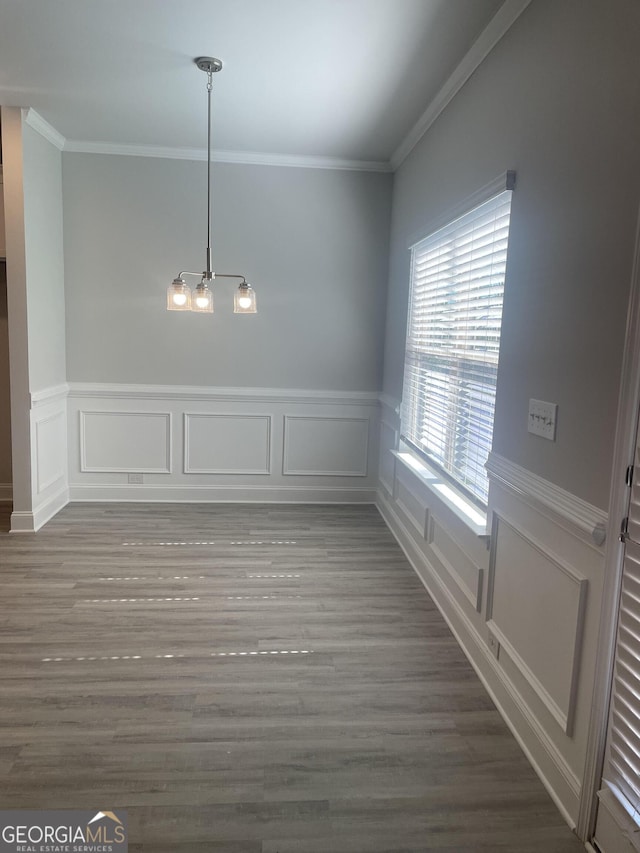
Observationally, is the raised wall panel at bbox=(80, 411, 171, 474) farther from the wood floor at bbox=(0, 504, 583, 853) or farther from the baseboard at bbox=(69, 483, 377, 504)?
the wood floor at bbox=(0, 504, 583, 853)

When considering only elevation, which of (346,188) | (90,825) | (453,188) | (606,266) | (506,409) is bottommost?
(90,825)

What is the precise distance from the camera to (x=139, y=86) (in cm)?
344

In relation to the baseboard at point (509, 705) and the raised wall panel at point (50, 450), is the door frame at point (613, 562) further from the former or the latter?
the raised wall panel at point (50, 450)

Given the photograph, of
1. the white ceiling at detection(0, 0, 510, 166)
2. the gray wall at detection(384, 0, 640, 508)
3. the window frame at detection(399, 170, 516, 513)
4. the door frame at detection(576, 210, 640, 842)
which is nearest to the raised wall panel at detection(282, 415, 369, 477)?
the window frame at detection(399, 170, 516, 513)

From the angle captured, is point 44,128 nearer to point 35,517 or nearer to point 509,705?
point 35,517

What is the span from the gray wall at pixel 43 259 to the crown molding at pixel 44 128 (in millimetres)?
37

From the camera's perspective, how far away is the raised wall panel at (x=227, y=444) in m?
5.04

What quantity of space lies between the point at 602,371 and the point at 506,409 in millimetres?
702

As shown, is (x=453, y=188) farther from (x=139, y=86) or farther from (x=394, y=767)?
(x=394, y=767)

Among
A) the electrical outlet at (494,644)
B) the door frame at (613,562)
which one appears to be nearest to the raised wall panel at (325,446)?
the electrical outlet at (494,644)

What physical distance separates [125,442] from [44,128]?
8.07ft

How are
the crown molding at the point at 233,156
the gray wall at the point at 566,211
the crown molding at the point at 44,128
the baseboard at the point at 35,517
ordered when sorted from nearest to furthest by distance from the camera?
the gray wall at the point at 566,211, the crown molding at the point at 44,128, the baseboard at the point at 35,517, the crown molding at the point at 233,156

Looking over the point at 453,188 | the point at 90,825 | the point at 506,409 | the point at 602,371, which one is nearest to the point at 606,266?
the point at 602,371

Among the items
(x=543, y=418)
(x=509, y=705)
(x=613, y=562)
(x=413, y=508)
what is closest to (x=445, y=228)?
(x=543, y=418)
